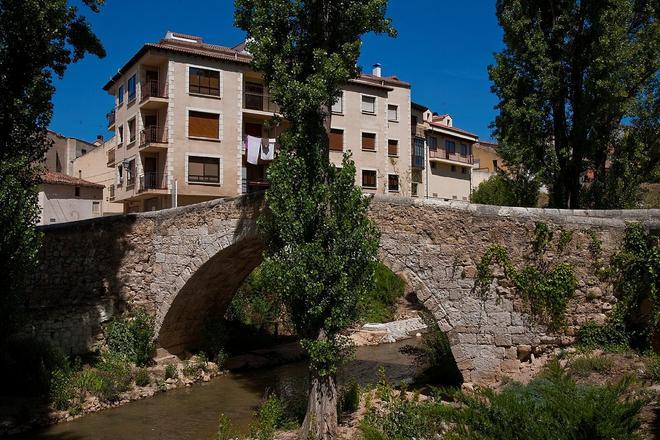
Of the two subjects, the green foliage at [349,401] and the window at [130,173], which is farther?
the window at [130,173]

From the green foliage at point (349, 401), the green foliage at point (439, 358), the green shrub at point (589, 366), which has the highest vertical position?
the green shrub at point (589, 366)

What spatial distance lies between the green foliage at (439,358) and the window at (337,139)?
56.7 ft

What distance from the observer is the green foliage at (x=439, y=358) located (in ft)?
40.0

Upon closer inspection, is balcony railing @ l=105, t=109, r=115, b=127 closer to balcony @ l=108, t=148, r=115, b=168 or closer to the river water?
balcony @ l=108, t=148, r=115, b=168

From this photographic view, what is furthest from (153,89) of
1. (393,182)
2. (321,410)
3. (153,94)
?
(321,410)

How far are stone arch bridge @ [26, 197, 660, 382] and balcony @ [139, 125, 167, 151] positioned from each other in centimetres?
1148

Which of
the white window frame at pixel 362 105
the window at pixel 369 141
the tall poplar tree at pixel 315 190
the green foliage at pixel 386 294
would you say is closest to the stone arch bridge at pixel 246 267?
the tall poplar tree at pixel 315 190

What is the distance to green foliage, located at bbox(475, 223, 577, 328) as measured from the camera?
9.91m

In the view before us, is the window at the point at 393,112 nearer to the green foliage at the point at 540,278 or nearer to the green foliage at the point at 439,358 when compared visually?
the green foliage at the point at 439,358

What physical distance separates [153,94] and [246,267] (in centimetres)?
1474

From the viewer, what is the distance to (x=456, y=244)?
412 inches

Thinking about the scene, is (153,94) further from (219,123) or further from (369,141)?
(369,141)

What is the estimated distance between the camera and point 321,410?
9.32m

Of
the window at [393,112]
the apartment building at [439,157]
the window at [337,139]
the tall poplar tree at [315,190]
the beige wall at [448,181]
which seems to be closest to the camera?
the tall poplar tree at [315,190]
